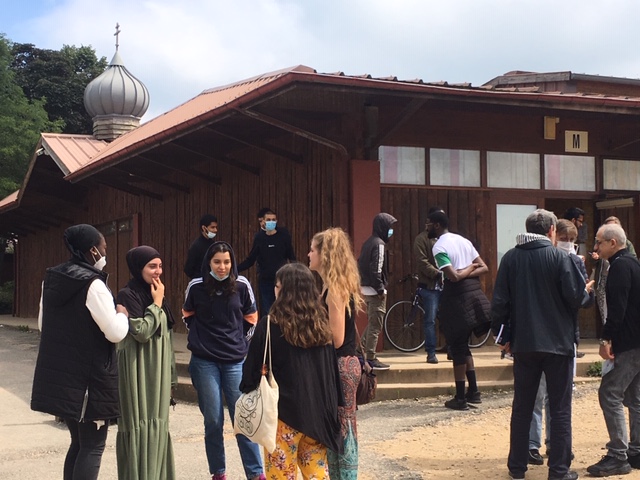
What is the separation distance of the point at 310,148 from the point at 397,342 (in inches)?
116

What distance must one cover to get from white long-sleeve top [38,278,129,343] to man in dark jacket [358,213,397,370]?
4.50 meters

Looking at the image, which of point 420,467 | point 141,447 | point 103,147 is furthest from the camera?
point 103,147

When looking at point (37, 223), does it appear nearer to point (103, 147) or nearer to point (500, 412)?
point (103, 147)

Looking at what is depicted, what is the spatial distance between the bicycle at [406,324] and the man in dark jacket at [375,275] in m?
1.90

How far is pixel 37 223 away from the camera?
83.7 feet

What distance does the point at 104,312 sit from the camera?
5078mm

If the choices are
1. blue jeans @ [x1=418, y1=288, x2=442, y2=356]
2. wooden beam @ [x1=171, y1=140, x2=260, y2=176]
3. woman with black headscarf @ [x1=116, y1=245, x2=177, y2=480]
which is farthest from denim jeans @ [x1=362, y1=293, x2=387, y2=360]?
wooden beam @ [x1=171, y1=140, x2=260, y2=176]

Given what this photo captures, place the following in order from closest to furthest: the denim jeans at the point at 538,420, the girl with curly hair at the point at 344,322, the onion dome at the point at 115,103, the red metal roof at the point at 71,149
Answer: the girl with curly hair at the point at 344,322 → the denim jeans at the point at 538,420 → the red metal roof at the point at 71,149 → the onion dome at the point at 115,103

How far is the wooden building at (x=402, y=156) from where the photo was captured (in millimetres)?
10891

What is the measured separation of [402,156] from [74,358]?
24.2ft

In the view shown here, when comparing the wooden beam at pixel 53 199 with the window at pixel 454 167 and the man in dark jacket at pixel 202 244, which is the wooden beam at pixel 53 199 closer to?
the man in dark jacket at pixel 202 244

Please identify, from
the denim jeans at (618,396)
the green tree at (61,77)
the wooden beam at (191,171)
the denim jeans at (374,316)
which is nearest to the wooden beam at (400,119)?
the denim jeans at (374,316)

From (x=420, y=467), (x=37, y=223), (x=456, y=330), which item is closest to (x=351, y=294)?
(x=420, y=467)

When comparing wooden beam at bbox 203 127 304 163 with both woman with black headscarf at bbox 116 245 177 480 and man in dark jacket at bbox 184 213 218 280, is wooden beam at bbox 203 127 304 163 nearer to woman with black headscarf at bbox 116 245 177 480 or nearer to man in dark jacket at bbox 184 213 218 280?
man in dark jacket at bbox 184 213 218 280
